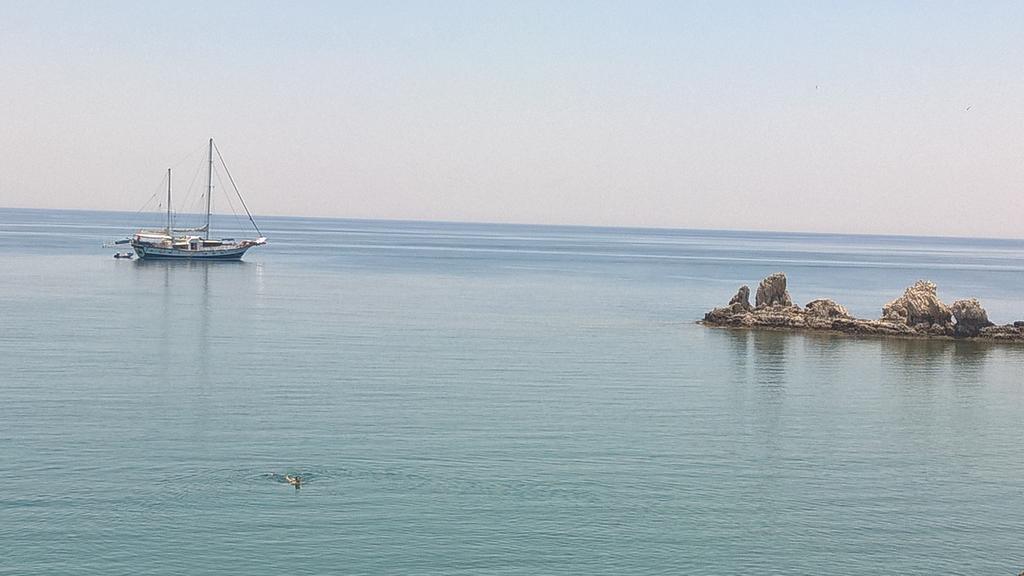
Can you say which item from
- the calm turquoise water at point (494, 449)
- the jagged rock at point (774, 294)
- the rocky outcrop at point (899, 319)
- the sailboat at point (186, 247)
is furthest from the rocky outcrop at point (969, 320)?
the sailboat at point (186, 247)

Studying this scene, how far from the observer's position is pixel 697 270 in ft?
628

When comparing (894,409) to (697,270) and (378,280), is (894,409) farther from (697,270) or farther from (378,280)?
(697,270)

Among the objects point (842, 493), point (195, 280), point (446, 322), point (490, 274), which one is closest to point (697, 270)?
point (490, 274)

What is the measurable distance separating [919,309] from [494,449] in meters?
58.7

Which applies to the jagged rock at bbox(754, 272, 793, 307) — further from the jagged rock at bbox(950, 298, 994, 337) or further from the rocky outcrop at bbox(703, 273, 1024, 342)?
the jagged rock at bbox(950, 298, 994, 337)

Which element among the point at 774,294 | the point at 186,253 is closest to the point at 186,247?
the point at 186,253

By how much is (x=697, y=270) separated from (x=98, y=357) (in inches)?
5280

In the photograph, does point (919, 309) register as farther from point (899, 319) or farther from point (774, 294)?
point (774, 294)

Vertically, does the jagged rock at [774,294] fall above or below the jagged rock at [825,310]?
above

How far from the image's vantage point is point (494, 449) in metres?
46.5

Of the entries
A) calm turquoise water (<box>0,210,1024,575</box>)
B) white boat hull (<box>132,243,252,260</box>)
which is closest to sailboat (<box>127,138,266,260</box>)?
white boat hull (<box>132,243,252,260</box>)

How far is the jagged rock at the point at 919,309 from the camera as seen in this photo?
94.1m

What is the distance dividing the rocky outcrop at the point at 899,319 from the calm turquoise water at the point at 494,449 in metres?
3.82

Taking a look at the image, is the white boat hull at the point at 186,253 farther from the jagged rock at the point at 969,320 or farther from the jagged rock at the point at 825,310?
the jagged rock at the point at 969,320
